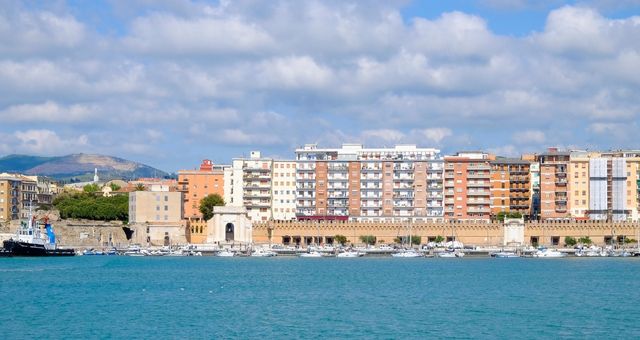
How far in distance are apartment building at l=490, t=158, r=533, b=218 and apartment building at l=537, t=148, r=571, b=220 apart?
1944 mm

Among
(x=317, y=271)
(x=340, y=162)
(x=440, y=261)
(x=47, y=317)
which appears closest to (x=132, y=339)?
(x=47, y=317)

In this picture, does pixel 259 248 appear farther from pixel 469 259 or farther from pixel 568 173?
pixel 568 173

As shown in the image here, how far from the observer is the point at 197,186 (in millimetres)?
133500

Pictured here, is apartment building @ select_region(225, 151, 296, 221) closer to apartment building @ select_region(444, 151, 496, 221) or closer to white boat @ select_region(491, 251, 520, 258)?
apartment building @ select_region(444, 151, 496, 221)

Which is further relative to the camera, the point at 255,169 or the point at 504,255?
the point at 255,169

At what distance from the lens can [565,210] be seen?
12638 centimetres

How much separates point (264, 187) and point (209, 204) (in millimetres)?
6137

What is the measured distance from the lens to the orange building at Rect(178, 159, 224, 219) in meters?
132

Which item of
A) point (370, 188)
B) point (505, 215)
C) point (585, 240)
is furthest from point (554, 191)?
point (370, 188)

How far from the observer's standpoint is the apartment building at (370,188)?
12481cm

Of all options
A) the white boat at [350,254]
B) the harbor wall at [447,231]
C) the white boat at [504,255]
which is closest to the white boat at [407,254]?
the white boat at [350,254]

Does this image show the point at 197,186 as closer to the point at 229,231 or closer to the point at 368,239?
the point at 229,231

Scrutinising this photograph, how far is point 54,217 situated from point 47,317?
3245 inches

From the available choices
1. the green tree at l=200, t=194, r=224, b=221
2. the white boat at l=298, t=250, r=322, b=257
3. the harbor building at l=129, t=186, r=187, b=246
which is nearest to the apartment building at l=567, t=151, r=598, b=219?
the white boat at l=298, t=250, r=322, b=257
